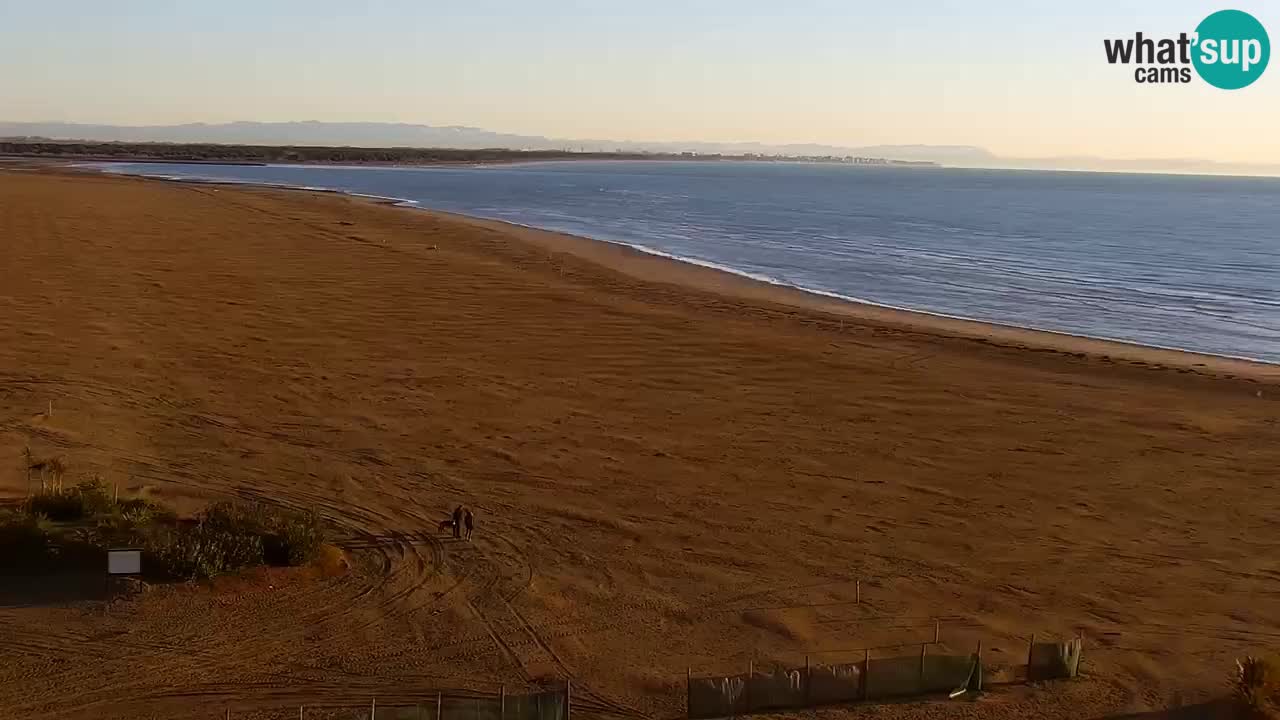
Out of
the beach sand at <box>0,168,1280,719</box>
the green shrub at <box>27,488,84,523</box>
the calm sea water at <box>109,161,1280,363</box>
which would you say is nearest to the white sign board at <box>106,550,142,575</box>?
the beach sand at <box>0,168,1280,719</box>

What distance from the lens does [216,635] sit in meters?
11.8

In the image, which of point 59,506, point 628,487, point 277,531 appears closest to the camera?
point 277,531

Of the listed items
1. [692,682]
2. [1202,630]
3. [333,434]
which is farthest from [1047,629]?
[333,434]

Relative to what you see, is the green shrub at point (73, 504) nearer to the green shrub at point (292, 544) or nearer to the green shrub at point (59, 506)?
the green shrub at point (59, 506)

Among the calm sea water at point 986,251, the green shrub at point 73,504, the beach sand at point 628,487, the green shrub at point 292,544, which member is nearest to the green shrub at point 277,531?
the green shrub at point 292,544

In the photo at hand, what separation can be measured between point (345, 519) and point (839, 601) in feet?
22.7

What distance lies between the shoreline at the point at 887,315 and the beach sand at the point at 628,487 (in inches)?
17.1

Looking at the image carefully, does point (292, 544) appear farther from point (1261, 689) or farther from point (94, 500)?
point (1261, 689)

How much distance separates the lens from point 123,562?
12484 mm

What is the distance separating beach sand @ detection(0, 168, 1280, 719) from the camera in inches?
460

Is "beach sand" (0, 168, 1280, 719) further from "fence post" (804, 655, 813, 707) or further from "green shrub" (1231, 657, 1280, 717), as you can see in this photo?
"fence post" (804, 655, 813, 707)

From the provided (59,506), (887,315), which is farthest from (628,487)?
(887,315)

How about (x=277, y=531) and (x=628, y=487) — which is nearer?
(x=277, y=531)

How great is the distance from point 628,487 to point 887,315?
23.2 meters
